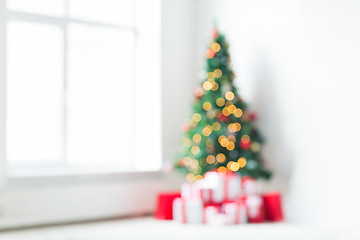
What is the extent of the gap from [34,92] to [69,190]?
0.90 meters

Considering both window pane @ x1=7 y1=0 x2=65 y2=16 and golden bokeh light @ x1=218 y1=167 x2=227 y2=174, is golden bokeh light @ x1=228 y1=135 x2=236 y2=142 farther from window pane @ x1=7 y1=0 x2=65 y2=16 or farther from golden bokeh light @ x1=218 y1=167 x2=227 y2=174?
window pane @ x1=7 y1=0 x2=65 y2=16

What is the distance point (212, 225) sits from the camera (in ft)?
10.6

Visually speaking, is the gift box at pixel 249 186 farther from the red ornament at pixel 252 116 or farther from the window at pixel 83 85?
the window at pixel 83 85

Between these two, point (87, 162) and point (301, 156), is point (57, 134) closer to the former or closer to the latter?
point (87, 162)

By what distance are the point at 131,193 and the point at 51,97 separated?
1057 mm

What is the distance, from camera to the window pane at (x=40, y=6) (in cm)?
365

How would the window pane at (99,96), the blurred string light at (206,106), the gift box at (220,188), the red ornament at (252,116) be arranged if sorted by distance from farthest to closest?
the window pane at (99,96)
the red ornament at (252,116)
the blurred string light at (206,106)
the gift box at (220,188)

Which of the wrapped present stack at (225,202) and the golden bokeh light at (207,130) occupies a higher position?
the golden bokeh light at (207,130)

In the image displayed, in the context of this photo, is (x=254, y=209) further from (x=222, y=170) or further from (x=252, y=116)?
(x=252, y=116)

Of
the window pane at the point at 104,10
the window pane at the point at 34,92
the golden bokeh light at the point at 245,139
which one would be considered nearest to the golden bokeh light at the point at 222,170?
the golden bokeh light at the point at 245,139

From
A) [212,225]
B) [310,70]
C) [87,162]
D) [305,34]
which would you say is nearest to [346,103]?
[310,70]

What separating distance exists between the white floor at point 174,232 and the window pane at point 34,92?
0.75 meters

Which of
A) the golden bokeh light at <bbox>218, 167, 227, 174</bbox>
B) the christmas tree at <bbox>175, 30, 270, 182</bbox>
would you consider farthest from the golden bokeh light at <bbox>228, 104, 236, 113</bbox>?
the golden bokeh light at <bbox>218, 167, 227, 174</bbox>

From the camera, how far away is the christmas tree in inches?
133
